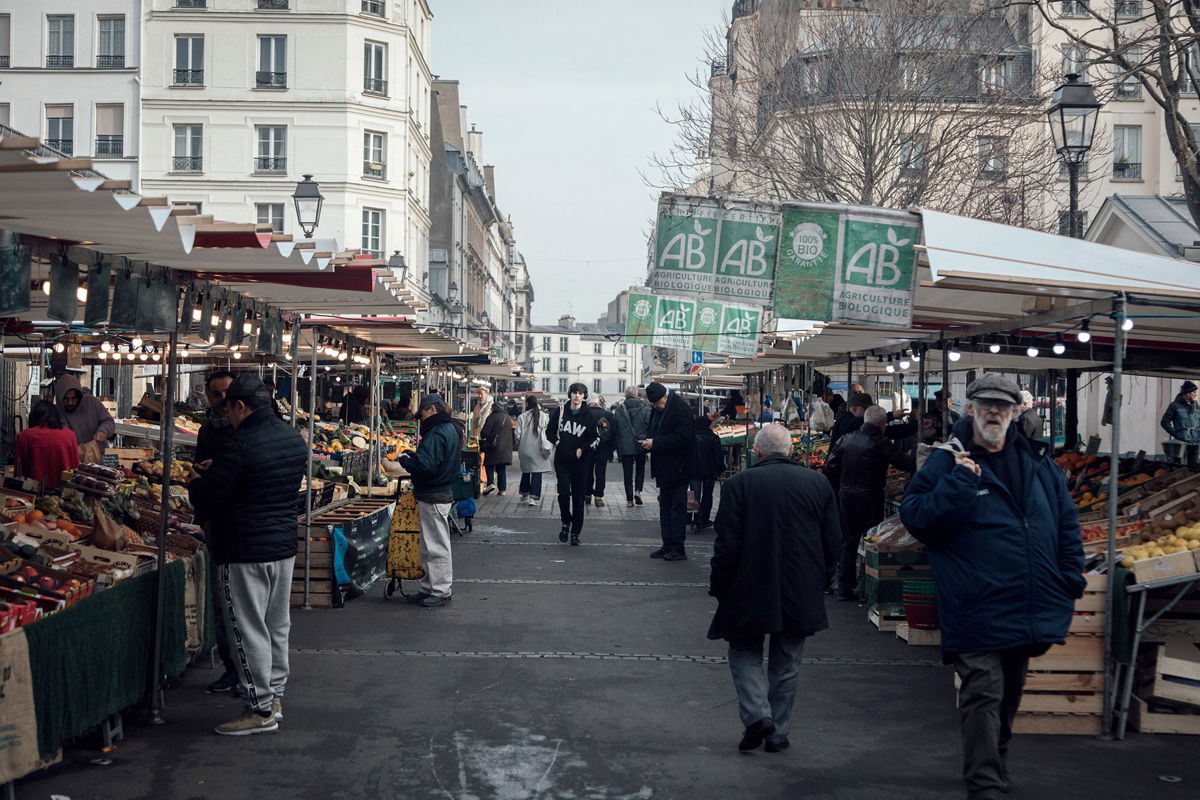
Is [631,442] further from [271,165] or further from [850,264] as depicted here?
[271,165]

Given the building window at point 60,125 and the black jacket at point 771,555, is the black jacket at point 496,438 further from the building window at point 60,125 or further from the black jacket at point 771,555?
the building window at point 60,125

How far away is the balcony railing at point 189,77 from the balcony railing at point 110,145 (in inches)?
143

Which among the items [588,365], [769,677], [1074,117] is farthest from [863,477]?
[588,365]

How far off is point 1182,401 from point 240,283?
16426 mm

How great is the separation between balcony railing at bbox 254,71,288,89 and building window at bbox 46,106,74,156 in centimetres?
636

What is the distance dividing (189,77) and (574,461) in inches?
1298

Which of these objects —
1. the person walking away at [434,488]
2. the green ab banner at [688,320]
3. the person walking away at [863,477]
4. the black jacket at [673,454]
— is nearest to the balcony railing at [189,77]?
the green ab banner at [688,320]

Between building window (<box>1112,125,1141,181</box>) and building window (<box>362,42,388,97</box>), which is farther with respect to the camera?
building window (<box>1112,125,1141,181</box>)

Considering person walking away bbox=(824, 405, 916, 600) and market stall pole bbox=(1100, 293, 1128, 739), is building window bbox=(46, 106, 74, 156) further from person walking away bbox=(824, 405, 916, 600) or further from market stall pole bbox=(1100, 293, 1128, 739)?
market stall pole bbox=(1100, 293, 1128, 739)

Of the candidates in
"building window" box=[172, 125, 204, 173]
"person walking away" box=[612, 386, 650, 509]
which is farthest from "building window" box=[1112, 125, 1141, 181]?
"building window" box=[172, 125, 204, 173]

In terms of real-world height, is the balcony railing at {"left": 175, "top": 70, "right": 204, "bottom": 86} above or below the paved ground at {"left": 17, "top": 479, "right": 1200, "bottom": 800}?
above

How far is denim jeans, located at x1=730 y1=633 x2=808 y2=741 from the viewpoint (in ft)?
19.9

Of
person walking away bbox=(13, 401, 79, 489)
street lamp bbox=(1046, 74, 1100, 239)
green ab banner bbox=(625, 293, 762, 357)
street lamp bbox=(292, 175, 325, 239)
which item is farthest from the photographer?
green ab banner bbox=(625, 293, 762, 357)

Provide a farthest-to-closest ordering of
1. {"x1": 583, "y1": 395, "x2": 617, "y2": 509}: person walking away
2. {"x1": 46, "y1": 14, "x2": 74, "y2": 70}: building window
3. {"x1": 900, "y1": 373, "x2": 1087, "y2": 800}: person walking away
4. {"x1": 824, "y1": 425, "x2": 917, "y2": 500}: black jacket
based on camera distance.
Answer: {"x1": 46, "y1": 14, "x2": 74, "y2": 70}: building window → {"x1": 583, "y1": 395, "x2": 617, "y2": 509}: person walking away → {"x1": 824, "y1": 425, "x2": 917, "y2": 500}: black jacket → {"x1": 900, "y1": 373, "x2": 1087, "y2": 800}: person walking away
